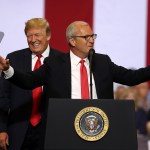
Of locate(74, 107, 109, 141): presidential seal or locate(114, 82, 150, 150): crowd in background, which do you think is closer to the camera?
locate(74, 107, 109, 141): presidential seal

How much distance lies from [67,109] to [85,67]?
22.2 inches

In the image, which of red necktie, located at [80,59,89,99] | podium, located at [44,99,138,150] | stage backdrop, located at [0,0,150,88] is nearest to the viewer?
podium, located at [44,99,138,150]

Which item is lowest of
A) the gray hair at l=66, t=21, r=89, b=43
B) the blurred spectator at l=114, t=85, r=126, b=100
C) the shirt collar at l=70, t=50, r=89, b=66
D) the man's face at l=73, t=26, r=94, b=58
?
the shirt collar at l=70, t=50, r=89, b=66

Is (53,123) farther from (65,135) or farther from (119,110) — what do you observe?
(119,110)

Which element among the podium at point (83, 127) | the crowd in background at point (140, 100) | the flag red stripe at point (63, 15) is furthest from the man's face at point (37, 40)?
the flag red stripe at point (63, 15)

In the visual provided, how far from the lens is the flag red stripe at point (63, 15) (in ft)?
16.5

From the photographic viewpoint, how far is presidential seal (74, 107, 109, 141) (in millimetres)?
2551

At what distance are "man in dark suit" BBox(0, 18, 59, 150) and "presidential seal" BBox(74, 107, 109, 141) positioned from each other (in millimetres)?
863

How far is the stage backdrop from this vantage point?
497 cm

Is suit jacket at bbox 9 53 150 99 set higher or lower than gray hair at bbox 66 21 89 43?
lower

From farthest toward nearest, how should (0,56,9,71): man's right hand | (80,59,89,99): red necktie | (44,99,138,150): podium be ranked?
(80,59,89,99): red necktie, (0,56,9,71): man's right hand, (44,99,138,150): podium

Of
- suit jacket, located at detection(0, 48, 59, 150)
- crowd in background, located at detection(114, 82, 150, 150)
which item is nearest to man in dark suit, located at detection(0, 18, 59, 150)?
suit jacket, located at detection(0, 48, 59, 150)

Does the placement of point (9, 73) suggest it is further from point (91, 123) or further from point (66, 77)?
point (91, 123)

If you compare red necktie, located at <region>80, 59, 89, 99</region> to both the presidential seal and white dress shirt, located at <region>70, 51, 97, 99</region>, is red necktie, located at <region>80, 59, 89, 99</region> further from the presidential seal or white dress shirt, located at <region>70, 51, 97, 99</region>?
the presidential seal
